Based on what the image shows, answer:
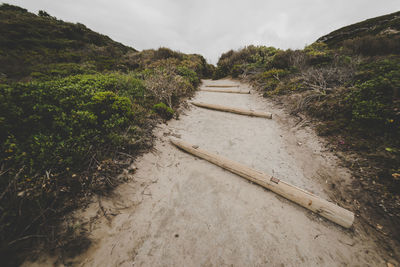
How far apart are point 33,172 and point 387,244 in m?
5.27

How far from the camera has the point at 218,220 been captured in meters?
2.18

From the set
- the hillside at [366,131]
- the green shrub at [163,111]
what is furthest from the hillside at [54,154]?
the hillside at [366,131]

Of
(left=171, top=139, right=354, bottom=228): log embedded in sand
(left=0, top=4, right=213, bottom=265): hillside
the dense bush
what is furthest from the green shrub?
the dense bush

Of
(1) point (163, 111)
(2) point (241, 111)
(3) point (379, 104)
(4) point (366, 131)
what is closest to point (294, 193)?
(4) point (366, 131)

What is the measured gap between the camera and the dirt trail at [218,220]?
5.74 ft

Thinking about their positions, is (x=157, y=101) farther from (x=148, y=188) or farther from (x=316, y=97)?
(x=316, y=97)

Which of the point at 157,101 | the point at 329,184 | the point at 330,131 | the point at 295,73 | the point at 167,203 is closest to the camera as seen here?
the point at 167,203

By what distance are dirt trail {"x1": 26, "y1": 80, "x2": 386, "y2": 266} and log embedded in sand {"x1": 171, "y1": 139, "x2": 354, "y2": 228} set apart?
0.39ft

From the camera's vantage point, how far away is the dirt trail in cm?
175

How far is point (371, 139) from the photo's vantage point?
2912 mm

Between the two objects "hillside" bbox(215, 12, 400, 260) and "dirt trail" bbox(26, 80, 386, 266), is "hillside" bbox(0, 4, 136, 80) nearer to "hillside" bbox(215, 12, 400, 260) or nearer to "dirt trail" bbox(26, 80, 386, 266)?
"dirt trail" bbox(26, 80, 386, 266)

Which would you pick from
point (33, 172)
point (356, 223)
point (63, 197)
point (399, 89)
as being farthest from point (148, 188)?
point (399, 89)

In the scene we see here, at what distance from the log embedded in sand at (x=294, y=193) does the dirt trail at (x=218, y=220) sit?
0.12 meters

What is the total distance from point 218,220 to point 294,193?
143cm
